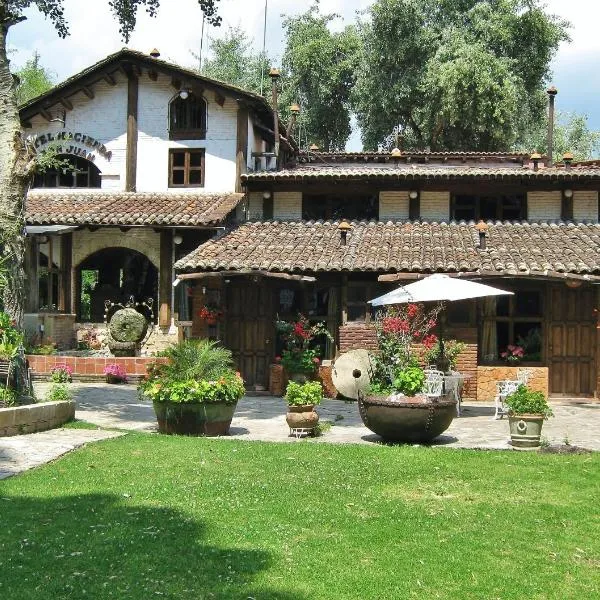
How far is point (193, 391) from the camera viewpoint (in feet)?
34.2

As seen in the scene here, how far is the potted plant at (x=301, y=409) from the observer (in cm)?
1064

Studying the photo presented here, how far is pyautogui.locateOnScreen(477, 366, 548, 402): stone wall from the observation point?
51.3ft

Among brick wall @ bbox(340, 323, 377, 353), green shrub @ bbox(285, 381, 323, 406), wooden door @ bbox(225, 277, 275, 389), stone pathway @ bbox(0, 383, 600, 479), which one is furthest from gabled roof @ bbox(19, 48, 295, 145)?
green shrub @ bbox(285, 381, 323, 406)

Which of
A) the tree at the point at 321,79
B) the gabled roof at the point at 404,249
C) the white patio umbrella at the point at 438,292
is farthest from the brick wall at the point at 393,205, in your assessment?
the tree at the point at 321,79

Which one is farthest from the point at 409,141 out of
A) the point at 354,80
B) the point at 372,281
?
the point at 372,281

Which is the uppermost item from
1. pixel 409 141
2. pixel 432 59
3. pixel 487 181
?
pixel 432 59

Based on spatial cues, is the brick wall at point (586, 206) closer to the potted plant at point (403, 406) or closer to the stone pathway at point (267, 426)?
the stone pathway at point (267, 426)

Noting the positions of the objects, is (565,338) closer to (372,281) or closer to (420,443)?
(372,281)

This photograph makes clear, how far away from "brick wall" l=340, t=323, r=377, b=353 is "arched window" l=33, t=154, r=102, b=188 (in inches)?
335

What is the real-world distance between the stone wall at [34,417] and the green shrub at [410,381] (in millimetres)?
4837

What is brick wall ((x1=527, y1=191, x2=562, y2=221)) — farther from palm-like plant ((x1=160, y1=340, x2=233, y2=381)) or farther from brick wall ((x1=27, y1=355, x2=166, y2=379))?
palm-like plant ((x1=160, y1=340, x2=233, y2=381))

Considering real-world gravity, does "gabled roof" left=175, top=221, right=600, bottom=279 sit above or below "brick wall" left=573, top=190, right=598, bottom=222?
below

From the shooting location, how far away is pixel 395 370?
1065 centimetres

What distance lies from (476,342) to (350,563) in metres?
11.0
